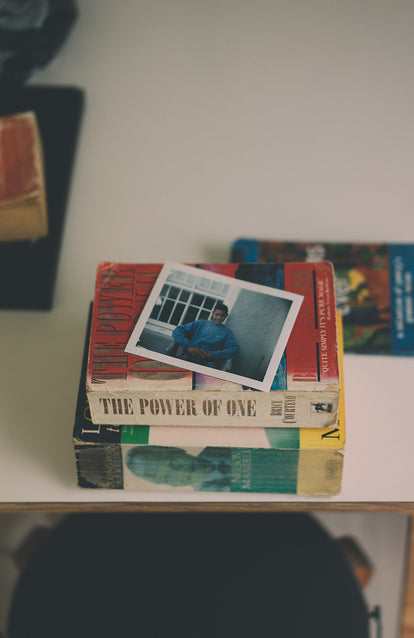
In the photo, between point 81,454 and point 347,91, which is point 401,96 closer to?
point 347,91

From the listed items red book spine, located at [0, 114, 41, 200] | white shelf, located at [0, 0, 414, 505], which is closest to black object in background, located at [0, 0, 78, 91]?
white shelf, located at [0, 0, 414, 505]

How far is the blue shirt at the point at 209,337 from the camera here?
591 millimetres

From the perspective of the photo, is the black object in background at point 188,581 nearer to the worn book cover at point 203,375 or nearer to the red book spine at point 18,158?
the worn book cover at point 203,375

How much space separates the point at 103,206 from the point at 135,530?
1.56ft

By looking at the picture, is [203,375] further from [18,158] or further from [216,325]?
[18,158]

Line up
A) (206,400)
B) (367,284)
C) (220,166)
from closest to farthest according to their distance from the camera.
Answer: (206,400)
(367,284)
(220,166)

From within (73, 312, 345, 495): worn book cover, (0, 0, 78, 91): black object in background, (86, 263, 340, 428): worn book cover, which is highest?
(0, 0, 78, 91): black object in background

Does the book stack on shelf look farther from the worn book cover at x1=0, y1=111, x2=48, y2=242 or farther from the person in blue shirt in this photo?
the worn book cover at x1=0, y1=111, x2=48, y2=242

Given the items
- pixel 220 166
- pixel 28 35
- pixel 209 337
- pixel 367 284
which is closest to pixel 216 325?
pixel 209 337

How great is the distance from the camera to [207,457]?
0.63 metres

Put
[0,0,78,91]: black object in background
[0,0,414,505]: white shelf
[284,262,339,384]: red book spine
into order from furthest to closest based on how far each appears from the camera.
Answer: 1. [0,0,78,91]: black object in background
2. [0,0,414,505]: white shelf
3. [284,262,339,384]: red book spine

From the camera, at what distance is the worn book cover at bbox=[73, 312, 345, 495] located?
0.60m

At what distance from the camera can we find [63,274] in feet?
2.65

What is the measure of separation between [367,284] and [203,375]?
31 cm
